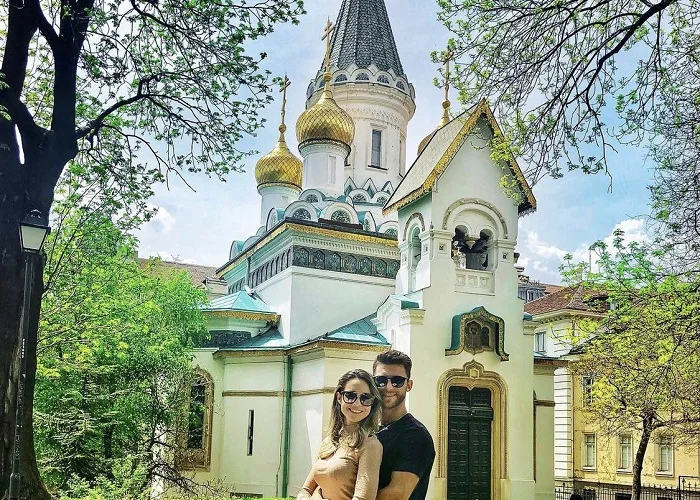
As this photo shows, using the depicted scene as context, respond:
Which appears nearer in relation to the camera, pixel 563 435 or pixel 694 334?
pixel 694 334

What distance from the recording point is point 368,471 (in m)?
4.16

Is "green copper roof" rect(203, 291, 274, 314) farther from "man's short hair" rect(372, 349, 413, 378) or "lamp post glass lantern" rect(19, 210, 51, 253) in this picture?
"man's short hair" rect(372, 349, 413, 378)

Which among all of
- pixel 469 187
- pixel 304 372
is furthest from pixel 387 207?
pixel 304 372

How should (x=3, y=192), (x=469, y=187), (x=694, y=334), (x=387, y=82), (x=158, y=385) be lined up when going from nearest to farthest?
1. (x=3, y=192)
2. (x=694, y=334)
3. (x=158, y=385)
4. (x=469, y=187)
5. (x=387, y=82)

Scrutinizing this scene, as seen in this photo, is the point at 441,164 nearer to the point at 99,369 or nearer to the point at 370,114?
the point at 99,369

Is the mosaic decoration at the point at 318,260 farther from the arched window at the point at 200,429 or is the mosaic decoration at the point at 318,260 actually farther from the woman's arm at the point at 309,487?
the woman's arm at the point at 309,487

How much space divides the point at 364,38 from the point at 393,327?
14470 millimetres

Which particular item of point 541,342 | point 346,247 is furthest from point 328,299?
point 541,342

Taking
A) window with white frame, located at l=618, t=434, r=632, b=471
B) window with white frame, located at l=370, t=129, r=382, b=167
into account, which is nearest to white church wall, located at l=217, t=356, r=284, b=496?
window with white frame, located at l=370, t=129, r=382, b=167

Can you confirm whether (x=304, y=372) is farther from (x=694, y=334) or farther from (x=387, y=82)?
(x=387, y=82)

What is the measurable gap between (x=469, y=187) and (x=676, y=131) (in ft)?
29.9

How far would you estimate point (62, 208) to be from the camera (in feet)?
45.5

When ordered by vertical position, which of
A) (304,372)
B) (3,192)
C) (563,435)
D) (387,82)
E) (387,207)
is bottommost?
(563,435)

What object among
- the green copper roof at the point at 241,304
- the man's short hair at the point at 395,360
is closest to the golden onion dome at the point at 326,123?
the green copper roof at the point at 241,304
